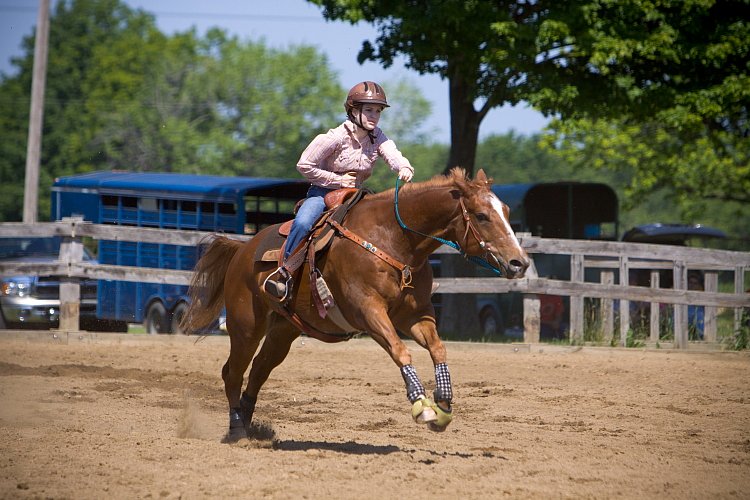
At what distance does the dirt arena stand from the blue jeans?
1567 millimetres

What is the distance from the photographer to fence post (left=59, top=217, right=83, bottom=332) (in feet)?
48.5

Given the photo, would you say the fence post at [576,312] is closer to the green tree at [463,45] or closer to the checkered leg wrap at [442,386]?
the green tree at [463,45]

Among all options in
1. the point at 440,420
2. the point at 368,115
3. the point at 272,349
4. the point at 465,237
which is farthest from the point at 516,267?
the point at 272,349

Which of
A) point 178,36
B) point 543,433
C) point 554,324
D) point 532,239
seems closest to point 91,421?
point 543,433

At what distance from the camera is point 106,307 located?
18.1 meters

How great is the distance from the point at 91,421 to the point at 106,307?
9.77 meters

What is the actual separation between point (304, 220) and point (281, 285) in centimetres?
53

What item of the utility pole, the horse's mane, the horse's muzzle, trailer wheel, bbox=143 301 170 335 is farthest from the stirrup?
the utility pole

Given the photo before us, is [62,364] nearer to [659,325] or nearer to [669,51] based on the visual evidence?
[659,325]

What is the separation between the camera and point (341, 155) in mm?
7832

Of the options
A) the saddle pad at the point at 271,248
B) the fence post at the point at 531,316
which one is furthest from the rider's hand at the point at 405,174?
the fence post at the point at 531,316

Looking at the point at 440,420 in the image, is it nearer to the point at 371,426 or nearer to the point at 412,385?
the point at 412,385

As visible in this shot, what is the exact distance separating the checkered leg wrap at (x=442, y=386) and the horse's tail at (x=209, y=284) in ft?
9.90

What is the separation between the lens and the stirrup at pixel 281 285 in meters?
7.62
